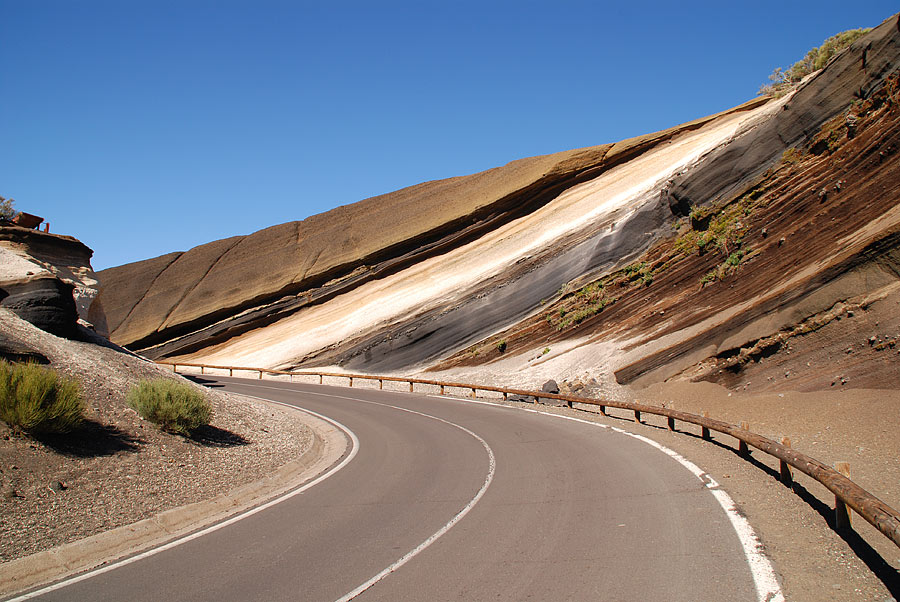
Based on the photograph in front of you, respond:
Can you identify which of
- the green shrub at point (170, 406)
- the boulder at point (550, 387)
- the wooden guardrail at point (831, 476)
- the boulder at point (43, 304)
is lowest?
the boulder at point (550, 387)

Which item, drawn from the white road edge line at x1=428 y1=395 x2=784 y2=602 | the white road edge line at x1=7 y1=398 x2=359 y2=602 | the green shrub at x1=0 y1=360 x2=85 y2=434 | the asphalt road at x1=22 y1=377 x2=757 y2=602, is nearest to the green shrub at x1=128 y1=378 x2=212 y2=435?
the green shrub at x1=0 y1=360 x2=85 y2=434

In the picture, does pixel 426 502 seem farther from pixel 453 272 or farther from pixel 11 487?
pixel 453 272

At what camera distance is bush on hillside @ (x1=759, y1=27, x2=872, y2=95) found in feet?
90.3

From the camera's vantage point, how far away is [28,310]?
15.4 meters

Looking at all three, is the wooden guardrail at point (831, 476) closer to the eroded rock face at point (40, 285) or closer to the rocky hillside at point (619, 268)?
the rocky hillside at point (619, 268)

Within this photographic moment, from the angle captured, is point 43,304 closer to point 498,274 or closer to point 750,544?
point 750,544

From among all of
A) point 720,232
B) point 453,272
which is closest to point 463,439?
point 720,232

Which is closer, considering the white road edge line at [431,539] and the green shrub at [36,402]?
the white road edge line at [431,539]

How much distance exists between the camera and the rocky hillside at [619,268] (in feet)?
52.3

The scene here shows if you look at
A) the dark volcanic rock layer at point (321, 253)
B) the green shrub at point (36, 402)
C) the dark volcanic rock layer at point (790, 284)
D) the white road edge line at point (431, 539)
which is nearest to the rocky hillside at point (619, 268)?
the dark volcanic rock layer at point (790, 284)

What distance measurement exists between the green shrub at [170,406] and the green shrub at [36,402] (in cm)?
159

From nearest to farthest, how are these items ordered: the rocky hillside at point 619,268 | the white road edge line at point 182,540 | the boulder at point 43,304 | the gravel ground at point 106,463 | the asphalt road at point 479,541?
the asphalt road at point 479,541, the white road edge line at point 182,540, the gravel ground at point 106,463, the boulder at point 43,304, the rocky hillside at point 619,268

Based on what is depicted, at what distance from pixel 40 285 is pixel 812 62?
116ft

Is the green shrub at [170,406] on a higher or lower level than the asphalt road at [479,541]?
higher
